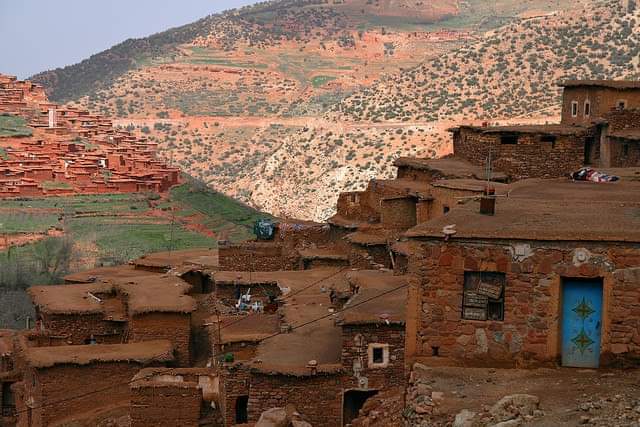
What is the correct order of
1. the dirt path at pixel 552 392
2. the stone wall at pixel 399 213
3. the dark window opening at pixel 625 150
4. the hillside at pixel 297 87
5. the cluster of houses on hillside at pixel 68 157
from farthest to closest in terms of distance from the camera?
the hillside at pixel 297 87 → the cluster of houses on hillside at pixel 68 157 → the dark window opening at pixel 625 150 → the stone wall at pixel 399 213 → the dirt path at pixel 552 392

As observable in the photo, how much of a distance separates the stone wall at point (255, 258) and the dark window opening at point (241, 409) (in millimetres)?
8633

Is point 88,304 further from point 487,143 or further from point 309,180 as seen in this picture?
point 309,180

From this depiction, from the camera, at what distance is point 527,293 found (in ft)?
37.4

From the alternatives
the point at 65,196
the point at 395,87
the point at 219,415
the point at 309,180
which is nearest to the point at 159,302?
the point at 219,415

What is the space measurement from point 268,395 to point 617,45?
48438mm

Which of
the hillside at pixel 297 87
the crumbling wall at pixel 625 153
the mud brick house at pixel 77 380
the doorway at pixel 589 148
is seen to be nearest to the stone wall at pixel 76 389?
the mud brick house at pixel 77 380

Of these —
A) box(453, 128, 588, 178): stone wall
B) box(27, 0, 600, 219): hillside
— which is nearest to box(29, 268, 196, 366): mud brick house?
box(453, 128, 588, 178): stone wall

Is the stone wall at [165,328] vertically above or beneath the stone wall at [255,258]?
beneath

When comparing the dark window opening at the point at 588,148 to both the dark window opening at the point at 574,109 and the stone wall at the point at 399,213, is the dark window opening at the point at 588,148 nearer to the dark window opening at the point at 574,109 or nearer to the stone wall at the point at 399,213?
the dark window opening at the point at 574,109

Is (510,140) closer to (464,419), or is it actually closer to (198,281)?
(198,281)

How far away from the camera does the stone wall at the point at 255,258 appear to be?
2858 cm

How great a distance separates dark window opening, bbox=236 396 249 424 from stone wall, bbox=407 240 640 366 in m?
8.59

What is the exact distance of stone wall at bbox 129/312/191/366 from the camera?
24.6m

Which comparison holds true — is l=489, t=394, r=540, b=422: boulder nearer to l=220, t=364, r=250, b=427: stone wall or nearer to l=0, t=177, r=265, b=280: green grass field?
l=220, t=364, r=250, b=427: stone wall
